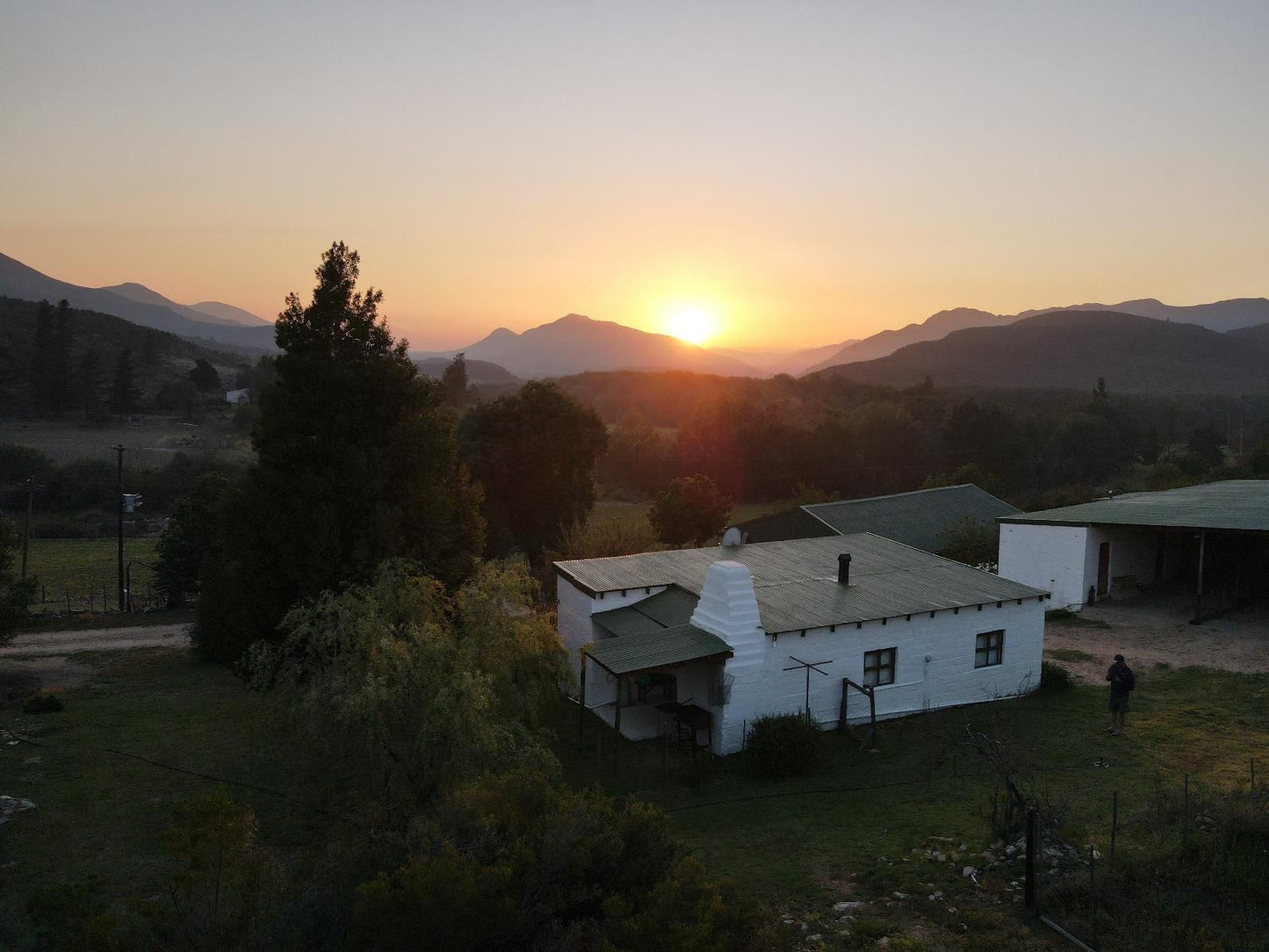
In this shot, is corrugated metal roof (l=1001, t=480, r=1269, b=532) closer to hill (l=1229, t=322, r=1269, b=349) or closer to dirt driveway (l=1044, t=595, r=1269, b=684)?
dirt driveway (l=1044, t=595, r=1269, b=684)

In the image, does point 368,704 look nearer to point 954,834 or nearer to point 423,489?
point 954,834

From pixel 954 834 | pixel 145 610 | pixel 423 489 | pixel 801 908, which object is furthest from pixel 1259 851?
pixel 145 610

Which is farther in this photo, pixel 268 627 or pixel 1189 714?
pixel 268 627

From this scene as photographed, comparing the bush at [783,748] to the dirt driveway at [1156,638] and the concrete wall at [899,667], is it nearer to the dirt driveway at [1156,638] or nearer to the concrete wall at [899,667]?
the concrete wall at [899,667]

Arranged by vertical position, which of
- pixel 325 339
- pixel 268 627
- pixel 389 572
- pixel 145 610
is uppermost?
pixel 325 339

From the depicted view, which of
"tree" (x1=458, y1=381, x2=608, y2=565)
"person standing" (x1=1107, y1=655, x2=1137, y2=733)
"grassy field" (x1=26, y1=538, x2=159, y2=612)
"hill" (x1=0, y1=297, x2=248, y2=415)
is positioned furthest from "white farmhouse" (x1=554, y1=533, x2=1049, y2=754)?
"hill" (x1=0, y1=297, x2=248, y2=415)

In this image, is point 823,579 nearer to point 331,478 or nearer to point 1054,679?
point 1054,679
